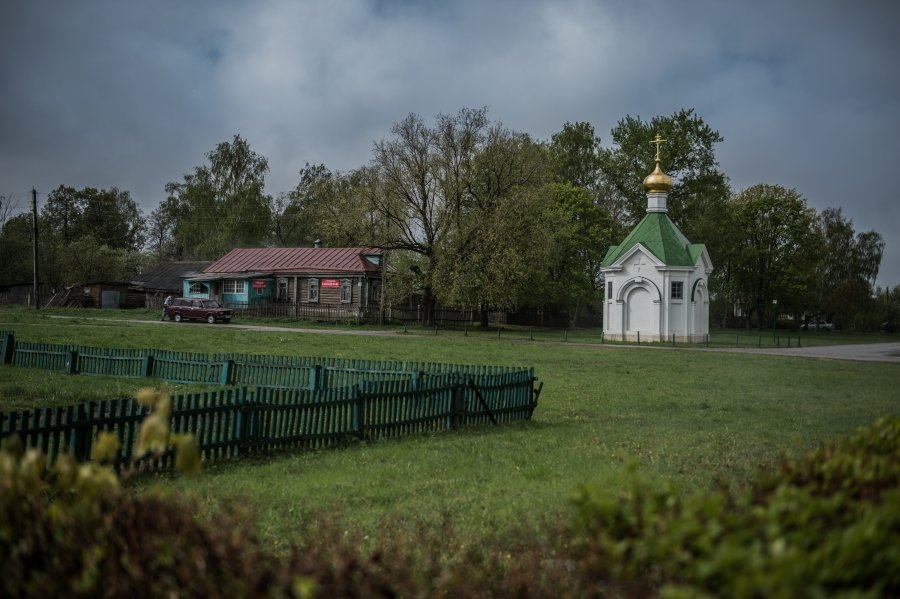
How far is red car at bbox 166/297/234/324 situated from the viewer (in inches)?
1939

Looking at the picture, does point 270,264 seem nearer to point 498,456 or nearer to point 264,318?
point 264,318

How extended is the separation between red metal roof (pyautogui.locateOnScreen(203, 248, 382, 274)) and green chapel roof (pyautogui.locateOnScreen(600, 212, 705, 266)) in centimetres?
1831

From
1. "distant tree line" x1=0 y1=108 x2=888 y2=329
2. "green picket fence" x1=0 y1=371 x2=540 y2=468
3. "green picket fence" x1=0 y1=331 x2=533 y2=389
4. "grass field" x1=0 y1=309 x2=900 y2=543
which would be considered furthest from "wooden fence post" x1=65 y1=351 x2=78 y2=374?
"distant tree line" x1=0 y1=108 x2=888 y2=329

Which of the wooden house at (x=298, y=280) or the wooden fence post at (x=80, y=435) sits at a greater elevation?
the wooden house at (x=298, y=280)

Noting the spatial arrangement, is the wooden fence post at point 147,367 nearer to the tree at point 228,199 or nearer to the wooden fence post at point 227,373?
the wooden fence post at point 227,373

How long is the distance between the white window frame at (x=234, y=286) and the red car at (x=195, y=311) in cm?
1026

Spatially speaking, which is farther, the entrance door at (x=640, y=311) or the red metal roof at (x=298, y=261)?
the red metal roof at (x=298, y=261)

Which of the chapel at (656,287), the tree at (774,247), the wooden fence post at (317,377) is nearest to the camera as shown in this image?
Answer: the wooden fence post at (317,377)

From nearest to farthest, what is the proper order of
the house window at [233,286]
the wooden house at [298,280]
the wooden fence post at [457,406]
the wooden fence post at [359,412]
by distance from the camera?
the wooden fence post at [359,412], the wooden fence post at [457,406], the wooden house at [298,280], the house window at [233,286]

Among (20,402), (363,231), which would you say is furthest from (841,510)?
(363,231)

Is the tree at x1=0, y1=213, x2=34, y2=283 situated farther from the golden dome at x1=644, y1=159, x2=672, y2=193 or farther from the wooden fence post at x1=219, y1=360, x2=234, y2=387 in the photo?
the wooden fence post at x1=219, y1=360, x2=234, y2=387

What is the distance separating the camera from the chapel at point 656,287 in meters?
45.6

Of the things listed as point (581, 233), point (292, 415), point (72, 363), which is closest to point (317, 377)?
point (292, 415)

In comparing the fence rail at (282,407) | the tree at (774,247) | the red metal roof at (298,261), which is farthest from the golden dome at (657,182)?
the fence rail at (282,407)
